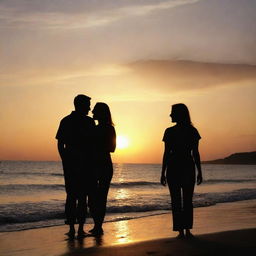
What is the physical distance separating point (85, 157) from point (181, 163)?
4.83ft

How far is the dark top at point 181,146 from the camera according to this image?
6469mm

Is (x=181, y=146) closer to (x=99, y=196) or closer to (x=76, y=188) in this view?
(x=99, y=196)

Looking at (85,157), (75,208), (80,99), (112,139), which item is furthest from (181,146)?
(75,208)

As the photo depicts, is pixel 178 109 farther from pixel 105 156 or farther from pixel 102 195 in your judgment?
pixel 102 195

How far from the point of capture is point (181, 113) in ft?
21.3

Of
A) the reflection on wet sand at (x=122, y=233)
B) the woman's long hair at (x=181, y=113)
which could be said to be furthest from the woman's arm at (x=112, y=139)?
the reflection on wet sand at (x=122, y=233)

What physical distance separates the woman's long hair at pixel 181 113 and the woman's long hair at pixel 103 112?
1085 millimetres

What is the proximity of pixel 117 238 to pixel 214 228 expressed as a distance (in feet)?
7.21

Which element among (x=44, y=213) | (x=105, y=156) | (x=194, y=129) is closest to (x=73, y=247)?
(x=105, y=156)

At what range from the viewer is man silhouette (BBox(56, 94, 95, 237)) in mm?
6594

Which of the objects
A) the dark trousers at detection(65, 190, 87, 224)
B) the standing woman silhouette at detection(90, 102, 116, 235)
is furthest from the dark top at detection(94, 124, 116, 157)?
the dark trousers at detection(65, 190, 87, 224)

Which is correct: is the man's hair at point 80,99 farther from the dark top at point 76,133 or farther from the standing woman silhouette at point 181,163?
the standing woman silhouette at point 181,163

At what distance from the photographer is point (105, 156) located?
22.6 ft

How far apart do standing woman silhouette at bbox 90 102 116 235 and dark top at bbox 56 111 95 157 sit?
0.20 m
